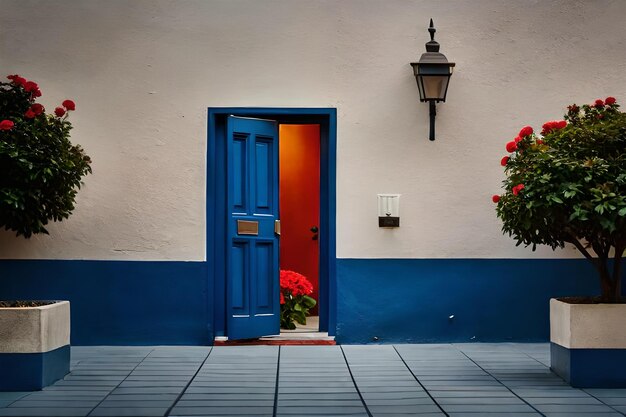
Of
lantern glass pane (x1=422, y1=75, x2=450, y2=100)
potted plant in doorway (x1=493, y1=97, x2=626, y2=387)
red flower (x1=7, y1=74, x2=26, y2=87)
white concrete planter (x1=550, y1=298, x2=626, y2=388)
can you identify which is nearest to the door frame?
lantern glass pane (x1=422, y1=75, x2=450, y2=100)

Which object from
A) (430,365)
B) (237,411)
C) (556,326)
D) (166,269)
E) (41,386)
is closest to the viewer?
(237,411)

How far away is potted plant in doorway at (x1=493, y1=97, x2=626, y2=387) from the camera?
6.34 meters

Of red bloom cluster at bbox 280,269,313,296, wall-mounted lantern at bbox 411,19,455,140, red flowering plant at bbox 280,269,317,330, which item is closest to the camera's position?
wall-mounted lantern at bbox 411,19,455,140

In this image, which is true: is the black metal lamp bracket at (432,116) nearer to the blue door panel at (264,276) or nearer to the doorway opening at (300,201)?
the blue door panel at (264,276)

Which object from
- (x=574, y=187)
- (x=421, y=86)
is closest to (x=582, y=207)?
(x=574, y=187)

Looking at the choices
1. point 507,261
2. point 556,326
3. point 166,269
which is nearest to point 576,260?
point 507,261

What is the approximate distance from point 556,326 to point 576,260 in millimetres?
1955

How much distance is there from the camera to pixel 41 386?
20.5 ft

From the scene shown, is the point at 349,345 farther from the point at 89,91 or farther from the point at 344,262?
the point at 89,91

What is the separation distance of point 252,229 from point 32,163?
228cm

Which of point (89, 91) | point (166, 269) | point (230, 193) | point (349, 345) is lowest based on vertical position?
point (349, 345)

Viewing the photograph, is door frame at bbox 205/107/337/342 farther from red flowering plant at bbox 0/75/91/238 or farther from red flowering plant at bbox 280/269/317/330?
red flowering plant at bbox 0/75/91/238

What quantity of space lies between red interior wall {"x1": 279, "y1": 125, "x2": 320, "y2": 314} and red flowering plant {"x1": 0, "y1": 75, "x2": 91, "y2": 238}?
3622 millimetres

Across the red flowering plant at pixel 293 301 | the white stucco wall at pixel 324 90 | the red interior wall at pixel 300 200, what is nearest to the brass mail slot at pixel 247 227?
the white stucco wall at pixel 324 90
